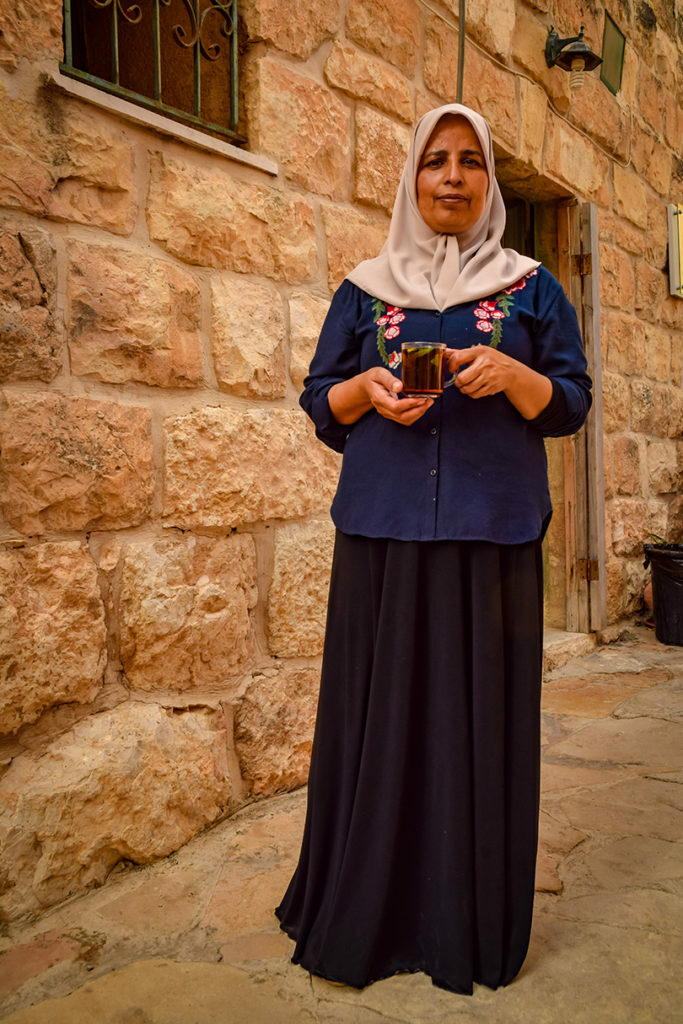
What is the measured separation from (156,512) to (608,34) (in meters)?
4.20

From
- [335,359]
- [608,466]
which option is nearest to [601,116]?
[608,466]

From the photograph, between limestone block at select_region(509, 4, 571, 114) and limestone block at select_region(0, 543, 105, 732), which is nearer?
limestone block at select_region(0, 543, 105, 732)

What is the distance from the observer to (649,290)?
5.49 meters

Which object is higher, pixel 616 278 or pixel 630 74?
pixel 630 74

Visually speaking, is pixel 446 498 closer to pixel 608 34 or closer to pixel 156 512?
pixel 156 512

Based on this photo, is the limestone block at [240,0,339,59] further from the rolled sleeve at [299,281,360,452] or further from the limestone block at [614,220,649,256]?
the limestone block at [614,220,649,256]

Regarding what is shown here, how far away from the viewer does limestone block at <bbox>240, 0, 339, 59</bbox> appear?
269 cm

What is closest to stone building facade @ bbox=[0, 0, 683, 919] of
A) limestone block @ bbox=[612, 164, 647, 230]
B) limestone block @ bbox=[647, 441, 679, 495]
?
limestone block @ bbox=[612, 164, 647, 230]

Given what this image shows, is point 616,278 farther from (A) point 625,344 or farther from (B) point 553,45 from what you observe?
(B) point 553,45

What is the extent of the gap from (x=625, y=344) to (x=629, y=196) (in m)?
0.93

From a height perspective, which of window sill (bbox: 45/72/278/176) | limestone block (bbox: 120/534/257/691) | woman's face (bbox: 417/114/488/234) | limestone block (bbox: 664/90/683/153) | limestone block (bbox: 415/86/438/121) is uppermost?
limestone block (bbox: 664/90/683/153)

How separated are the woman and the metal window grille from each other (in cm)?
115

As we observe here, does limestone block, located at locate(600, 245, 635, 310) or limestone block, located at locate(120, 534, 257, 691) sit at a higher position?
limestone block, located at locate(600, 245, 635, 310)

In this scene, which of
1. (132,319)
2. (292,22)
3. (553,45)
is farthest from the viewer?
(553,45)
